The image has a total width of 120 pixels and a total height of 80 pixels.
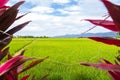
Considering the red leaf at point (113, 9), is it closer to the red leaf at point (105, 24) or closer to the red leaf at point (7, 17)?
the red leaf at point (105, 24)

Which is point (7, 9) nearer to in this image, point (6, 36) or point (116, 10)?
point (6, 36)

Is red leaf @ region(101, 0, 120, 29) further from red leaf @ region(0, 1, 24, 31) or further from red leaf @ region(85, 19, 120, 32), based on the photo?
red leaf @ region(0, 1, 24, 31)

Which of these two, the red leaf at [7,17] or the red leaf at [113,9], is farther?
the red leaf at [7,17]

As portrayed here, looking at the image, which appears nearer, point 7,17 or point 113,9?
point 113,9

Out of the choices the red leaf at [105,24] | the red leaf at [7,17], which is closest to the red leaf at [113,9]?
the red leaf at [105,24]

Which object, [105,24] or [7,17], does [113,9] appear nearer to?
[105,24]

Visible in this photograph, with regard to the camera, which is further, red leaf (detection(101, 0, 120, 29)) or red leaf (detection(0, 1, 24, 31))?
red leaf (detection(0, 1, 24, 31))

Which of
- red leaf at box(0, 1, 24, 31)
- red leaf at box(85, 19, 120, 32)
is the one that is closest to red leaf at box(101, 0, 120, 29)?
red leaf at box(85, 19, 120, 32)

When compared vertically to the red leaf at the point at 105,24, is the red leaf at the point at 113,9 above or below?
above

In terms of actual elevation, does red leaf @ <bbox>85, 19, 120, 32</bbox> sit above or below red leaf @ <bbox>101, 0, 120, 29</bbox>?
below

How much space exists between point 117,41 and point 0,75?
0.14 meters

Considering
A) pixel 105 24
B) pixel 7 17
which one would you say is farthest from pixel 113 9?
pixel 7 17

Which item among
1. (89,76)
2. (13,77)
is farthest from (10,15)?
(89,76)

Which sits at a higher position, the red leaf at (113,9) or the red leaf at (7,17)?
the red leaf at (113,9)
